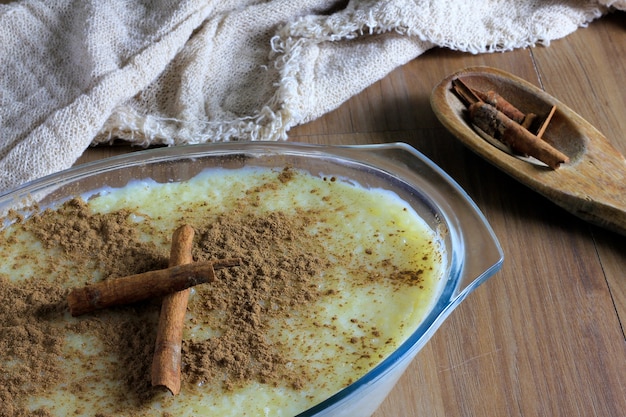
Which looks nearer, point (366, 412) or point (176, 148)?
point (366, 412)

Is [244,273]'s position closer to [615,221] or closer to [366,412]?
[366,412]

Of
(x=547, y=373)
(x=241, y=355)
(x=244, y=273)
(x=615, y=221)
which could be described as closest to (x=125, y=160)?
(x=244, y=273)

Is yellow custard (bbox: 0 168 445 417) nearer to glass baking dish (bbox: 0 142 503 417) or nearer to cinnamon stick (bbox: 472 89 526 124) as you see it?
glass baking dish (bbox: 0 142 503 417)

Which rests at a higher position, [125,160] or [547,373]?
[125,160]

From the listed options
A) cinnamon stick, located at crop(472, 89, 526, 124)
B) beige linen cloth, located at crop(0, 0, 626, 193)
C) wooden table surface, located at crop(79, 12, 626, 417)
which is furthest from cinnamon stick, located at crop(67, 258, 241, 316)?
cinnamon stick, located at crop(472, 89, 526, 124)

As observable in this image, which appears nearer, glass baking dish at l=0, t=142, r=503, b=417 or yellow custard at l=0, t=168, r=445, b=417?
yellow custard at l=0, t=168, r=445, b=417
